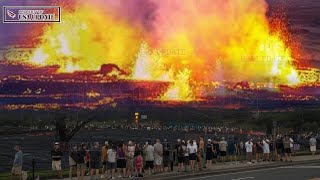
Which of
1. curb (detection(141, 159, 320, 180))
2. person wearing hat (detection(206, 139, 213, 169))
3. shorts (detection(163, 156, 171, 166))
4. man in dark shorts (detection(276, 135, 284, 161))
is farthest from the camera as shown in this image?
man in dark shorts (detection(276, 135, 284, 161))

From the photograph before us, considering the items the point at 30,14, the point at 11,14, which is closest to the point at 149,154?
the point at 30,14

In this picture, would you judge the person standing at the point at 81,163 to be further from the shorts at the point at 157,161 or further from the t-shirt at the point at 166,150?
the t-shirt at the point at 166,150

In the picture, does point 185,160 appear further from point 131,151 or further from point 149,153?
point 131,151

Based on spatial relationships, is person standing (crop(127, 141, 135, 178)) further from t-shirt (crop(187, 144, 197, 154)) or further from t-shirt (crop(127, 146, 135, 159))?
t-shirt (crop(187, 144, 197, 154))

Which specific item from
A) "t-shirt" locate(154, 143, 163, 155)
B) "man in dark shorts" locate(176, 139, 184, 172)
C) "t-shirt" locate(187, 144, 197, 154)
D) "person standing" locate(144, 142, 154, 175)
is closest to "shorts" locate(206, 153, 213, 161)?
"t-shirt" locate(187, 144, 197, 154)

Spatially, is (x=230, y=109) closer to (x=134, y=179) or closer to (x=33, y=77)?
(x=33, y=77)

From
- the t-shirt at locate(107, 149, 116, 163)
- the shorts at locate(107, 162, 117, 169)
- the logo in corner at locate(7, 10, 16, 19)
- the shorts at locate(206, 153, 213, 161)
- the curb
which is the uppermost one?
the logo in corner at locate(7, 10, 16, 19)

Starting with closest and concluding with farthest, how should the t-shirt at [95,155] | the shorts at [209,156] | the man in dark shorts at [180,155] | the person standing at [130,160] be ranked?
1. the person standing at [130,160]
2. the t-shirt at [95,155]
3. the man in dark shorts at [180,155]
4. the shorts at [209,156]

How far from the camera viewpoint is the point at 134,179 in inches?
767

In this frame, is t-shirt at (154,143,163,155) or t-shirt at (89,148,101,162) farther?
t-shirt at (154,143,163,155)

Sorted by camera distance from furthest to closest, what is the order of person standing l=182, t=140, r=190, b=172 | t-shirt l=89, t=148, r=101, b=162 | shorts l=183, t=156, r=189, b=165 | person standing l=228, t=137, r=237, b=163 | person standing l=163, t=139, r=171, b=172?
1. person standing l=228, t=137, r=237, b=163
2. person standing l=163, t=139, r=171, b=172
3. shorts l=183, t=156, r=189, b=165
4. person standing l=182, t=140, r=190, b=172
5. t-shirt l=89, t=148, r=101, b=162

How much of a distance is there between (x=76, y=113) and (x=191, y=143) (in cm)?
2452

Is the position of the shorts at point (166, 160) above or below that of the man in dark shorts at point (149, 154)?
→ below

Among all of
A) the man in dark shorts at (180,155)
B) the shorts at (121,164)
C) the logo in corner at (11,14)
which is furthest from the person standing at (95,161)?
the logo in corner at (11,14)
